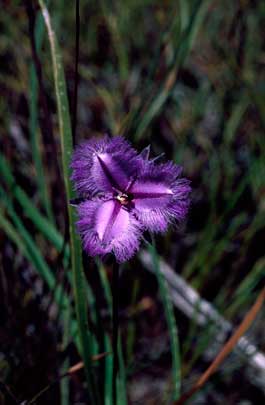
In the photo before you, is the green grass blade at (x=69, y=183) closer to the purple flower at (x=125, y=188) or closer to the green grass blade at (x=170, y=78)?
the purple flower at (x=125, y=188)

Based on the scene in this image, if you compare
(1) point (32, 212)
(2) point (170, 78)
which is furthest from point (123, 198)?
(2) point (170, 78)

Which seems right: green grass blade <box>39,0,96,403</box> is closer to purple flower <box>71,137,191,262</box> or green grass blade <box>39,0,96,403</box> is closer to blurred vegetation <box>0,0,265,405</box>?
purple flower <box>71,137,191,262</box>

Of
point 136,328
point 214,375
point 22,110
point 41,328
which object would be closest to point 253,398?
point 214,375

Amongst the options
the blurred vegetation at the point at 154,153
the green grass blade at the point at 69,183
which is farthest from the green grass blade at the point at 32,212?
the green grass blade at the point at 69,183

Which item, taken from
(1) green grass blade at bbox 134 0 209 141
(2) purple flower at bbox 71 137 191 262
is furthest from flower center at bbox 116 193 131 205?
(1) green grass blade at bbox 134 0 209 141

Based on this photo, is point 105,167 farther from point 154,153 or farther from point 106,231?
point 154,153
